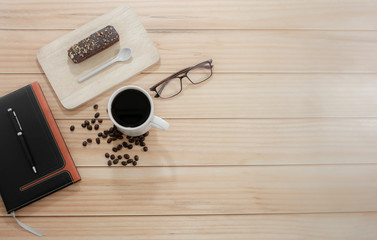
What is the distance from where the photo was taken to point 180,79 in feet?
3.34

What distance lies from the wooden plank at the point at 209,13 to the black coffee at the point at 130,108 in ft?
1.09

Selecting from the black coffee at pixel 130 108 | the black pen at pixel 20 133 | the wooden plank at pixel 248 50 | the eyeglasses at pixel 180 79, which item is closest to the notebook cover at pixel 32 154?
the black pen at pixel 20 133

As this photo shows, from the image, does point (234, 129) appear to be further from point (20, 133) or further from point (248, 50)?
point (20, 133)

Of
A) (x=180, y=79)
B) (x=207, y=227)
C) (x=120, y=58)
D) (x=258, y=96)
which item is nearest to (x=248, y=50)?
(x=258, y=96)

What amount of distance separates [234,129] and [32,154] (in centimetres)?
69

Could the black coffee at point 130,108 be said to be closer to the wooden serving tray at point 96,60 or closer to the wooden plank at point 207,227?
the wooden serving tray at point 96,60

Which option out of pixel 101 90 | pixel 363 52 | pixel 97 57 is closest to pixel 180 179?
pixel 101 90

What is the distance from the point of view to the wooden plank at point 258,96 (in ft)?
3.28

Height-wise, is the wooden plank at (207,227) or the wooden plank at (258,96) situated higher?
the wooden plank at (258,96)

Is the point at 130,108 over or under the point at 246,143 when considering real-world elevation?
over

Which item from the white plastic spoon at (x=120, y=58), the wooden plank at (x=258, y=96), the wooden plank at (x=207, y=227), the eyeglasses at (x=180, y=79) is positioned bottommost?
the wooden plank at (x=207, y=227)

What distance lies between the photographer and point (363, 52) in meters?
1.09

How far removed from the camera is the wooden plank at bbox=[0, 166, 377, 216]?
3.15 ft

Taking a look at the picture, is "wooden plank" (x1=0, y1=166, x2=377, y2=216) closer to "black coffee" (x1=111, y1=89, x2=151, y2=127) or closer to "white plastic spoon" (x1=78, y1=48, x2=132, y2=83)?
"black coffee" (x1=111, y1=89, x2=151, y2=127)
